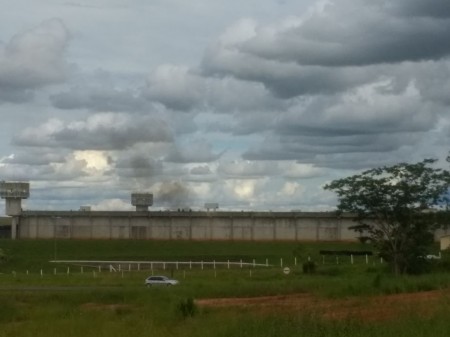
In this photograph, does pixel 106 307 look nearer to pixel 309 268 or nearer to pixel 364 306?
pixel 364 306

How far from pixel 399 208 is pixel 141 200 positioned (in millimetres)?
122370

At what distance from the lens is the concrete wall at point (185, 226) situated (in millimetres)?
144000

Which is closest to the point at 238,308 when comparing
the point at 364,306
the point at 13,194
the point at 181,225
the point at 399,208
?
the point at 364,306

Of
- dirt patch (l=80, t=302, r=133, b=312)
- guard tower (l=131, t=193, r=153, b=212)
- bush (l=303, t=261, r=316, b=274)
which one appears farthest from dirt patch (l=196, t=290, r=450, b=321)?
guard tower (l=131, t=193, r=153, b=212)

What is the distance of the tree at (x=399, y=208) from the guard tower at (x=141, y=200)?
11856cm

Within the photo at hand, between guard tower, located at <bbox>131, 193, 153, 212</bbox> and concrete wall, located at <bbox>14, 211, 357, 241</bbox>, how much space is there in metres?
26.8

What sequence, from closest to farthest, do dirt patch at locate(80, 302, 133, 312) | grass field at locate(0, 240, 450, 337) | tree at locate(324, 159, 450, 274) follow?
grass field at locate(0, 240, 450, 337)
dirt patch at locate(80, 302, 133, 312)
tree at locate(324, 159, 450, 274)

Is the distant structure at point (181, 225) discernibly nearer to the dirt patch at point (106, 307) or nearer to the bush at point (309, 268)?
the bush at point (309, 268)

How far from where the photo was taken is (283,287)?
47.8 m

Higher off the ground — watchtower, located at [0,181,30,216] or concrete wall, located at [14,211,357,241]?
watchtower, located at [0,181,30,216]

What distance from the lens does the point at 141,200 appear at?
181 m

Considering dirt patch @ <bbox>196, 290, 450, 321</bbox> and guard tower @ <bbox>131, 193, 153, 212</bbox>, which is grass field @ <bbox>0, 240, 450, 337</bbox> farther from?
guard tower @ <bbox>131, 193, 153, 212</bbox>

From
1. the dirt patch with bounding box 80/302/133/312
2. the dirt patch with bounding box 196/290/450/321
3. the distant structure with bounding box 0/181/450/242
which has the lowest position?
the dirt patch with bounding box 80/302/133/312

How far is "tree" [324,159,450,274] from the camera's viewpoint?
60.5 meters
